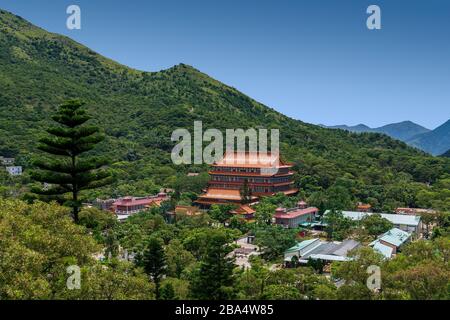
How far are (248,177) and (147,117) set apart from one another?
4559 centimetres

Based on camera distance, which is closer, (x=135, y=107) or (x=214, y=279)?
(x=214, y=279)

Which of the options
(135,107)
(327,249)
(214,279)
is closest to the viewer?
(214,279)

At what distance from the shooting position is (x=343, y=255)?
98.1 feet

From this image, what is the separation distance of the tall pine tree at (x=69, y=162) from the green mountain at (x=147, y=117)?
105 ft

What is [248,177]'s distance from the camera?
169 ft

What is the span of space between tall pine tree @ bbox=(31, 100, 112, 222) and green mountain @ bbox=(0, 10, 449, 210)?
32.0 meters

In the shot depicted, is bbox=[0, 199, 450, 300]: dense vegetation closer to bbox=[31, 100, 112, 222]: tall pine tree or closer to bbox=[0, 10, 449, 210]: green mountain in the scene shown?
bbox=[31, 100, 112, 222]: tall pine tree

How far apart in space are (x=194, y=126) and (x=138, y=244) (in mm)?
56211

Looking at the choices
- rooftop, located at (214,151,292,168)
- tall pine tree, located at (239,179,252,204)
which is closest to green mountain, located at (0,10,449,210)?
rooftop, located at (214,151,292,168)

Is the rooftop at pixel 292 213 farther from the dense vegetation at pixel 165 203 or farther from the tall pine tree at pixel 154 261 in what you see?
the tall pine tree at pixel 154 261

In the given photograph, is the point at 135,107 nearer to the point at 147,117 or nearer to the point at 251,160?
the point at 147,117

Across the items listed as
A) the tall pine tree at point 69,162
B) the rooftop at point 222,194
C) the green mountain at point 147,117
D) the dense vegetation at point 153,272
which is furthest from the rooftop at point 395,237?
the tall pine tree at point 69,162

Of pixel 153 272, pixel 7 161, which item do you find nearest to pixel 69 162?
pixel 153 272
